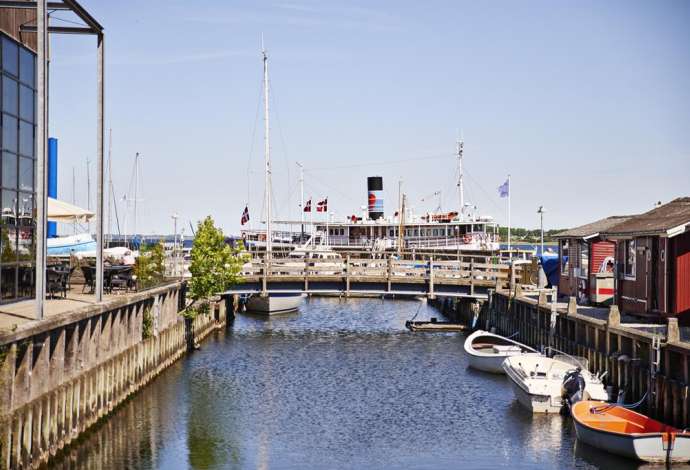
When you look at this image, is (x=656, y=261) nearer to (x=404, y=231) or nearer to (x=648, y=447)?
(x=648, y=447)

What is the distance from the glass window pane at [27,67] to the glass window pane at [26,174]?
2.35 m

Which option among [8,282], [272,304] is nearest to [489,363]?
[8,282]

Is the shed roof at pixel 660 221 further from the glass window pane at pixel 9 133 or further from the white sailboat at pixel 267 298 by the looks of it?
the white sailboat at pixel 267 298

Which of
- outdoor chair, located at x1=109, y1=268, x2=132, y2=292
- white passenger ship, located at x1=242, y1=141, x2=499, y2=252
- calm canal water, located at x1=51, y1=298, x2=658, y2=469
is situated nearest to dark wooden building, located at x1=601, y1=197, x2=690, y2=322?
calm canal water, located at x1=51, y1=298, x2=658, y2=469

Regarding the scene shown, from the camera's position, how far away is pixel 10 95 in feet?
82.8

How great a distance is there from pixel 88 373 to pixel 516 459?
11.4 m

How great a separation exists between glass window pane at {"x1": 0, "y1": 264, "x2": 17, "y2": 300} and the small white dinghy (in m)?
18.0

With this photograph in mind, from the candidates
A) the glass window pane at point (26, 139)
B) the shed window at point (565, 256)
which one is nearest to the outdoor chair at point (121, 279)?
the glass window pane at point (26, 139)

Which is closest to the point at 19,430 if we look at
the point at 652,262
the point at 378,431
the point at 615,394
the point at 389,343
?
the point at 378,431

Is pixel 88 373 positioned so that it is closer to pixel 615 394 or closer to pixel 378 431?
pixel 378 431

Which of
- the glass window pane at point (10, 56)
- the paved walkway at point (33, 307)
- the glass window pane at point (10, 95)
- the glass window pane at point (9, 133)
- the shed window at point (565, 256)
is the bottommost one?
the paved walkway at point (33, 307)

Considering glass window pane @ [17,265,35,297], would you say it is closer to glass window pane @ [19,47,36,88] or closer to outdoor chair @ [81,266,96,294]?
outdoor chair @ [81,266,96,294]

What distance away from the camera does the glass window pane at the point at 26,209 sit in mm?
26312

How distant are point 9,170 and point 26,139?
1.95 meters
